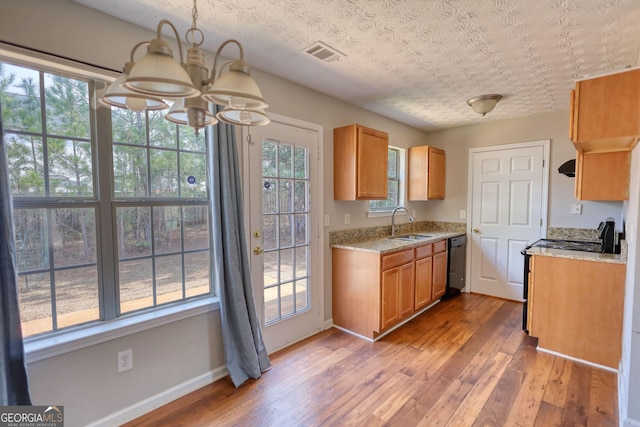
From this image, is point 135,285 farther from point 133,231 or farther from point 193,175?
point 193,175

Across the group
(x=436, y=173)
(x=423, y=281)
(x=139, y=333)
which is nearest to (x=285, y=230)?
(x=139, y=333)

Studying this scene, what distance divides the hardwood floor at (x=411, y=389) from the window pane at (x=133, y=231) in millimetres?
1035

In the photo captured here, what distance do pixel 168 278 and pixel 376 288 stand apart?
1775 millimetres

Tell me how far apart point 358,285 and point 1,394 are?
247cm

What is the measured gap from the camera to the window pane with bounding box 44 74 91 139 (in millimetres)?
1674

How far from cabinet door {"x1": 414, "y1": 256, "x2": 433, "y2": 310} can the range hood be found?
1802mm

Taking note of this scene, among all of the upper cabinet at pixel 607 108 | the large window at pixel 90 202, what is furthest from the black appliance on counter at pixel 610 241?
the large window at pixel 90 202

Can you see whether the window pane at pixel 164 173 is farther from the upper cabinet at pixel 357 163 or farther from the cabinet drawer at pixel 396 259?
the cabinet drawer at pixel 396 259

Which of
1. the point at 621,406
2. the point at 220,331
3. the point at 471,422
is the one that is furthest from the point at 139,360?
the point at 621,406

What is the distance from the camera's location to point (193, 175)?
223 centimetres

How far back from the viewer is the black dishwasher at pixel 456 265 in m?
4.16

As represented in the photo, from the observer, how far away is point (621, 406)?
6.28 ft

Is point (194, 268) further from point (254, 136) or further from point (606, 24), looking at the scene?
point (606, 24)

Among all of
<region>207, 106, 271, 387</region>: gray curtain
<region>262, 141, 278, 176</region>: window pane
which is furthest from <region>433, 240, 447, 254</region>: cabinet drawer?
<region>207, 106, 271, 387</region>: gray curtain
